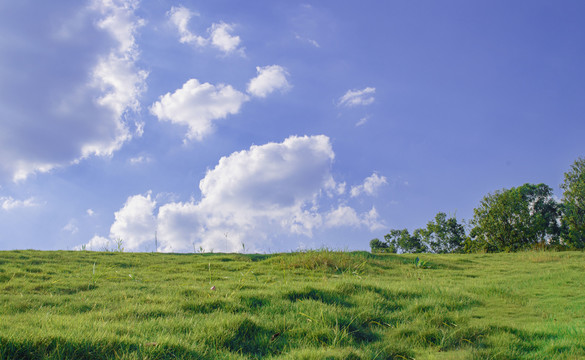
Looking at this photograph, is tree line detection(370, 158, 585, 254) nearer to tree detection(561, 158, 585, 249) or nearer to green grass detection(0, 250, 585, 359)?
tree detection(561, 158, 585, 249)

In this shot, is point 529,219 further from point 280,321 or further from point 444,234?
point 280,321

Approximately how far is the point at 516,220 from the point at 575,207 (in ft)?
15.8

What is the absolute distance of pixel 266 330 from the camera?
518 centimetres

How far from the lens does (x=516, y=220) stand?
124ft

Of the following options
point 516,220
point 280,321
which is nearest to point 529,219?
point 516,220

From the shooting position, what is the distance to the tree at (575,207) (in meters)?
34.0

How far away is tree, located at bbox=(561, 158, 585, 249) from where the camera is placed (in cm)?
3403

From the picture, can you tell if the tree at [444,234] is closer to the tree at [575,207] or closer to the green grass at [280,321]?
the tree at [575,207]

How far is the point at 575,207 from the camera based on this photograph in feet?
116

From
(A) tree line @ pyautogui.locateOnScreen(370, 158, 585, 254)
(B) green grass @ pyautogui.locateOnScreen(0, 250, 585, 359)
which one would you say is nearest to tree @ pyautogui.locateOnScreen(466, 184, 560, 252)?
(A) tree line @ pyautogui.locateOnScreen(370, 158, 585, 254)

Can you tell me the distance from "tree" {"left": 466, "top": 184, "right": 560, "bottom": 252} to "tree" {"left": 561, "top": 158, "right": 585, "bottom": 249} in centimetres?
202

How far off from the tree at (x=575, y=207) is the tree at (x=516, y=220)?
202cm

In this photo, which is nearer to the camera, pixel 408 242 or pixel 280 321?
pixel 280 321

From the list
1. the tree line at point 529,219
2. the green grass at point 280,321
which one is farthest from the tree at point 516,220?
the green grass at point 280,321
